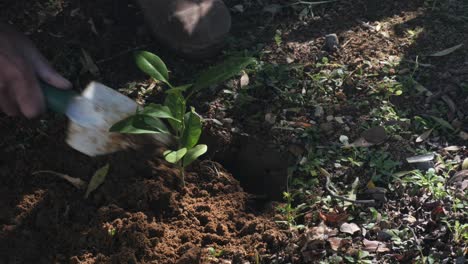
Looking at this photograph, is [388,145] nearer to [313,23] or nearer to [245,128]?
[245,128]

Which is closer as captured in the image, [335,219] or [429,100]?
[335,219]

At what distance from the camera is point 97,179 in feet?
7.29

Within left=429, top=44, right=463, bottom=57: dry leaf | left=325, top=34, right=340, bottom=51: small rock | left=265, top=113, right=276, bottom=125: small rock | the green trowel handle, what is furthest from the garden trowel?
left=429, top=44, right=463, bottom=57: dry leaf

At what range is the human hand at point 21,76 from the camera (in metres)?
2.15

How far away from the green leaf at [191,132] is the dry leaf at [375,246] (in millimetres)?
616

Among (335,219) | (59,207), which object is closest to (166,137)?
(59,207)

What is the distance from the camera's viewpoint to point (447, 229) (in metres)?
2.08

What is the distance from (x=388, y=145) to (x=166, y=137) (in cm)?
77

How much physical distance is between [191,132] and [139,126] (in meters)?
0.17

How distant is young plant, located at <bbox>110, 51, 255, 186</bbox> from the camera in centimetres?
210

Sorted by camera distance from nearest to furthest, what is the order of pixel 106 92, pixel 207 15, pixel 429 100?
pixel 106 92 → pixel 429 100 → pixel 207 15

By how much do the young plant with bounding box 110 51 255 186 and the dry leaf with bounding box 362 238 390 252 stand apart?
0.58 metres

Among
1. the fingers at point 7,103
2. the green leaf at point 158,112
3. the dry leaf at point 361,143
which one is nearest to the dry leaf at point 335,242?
the dry leaf at point 361,143

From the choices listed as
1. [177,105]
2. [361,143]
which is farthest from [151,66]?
[361,143]
